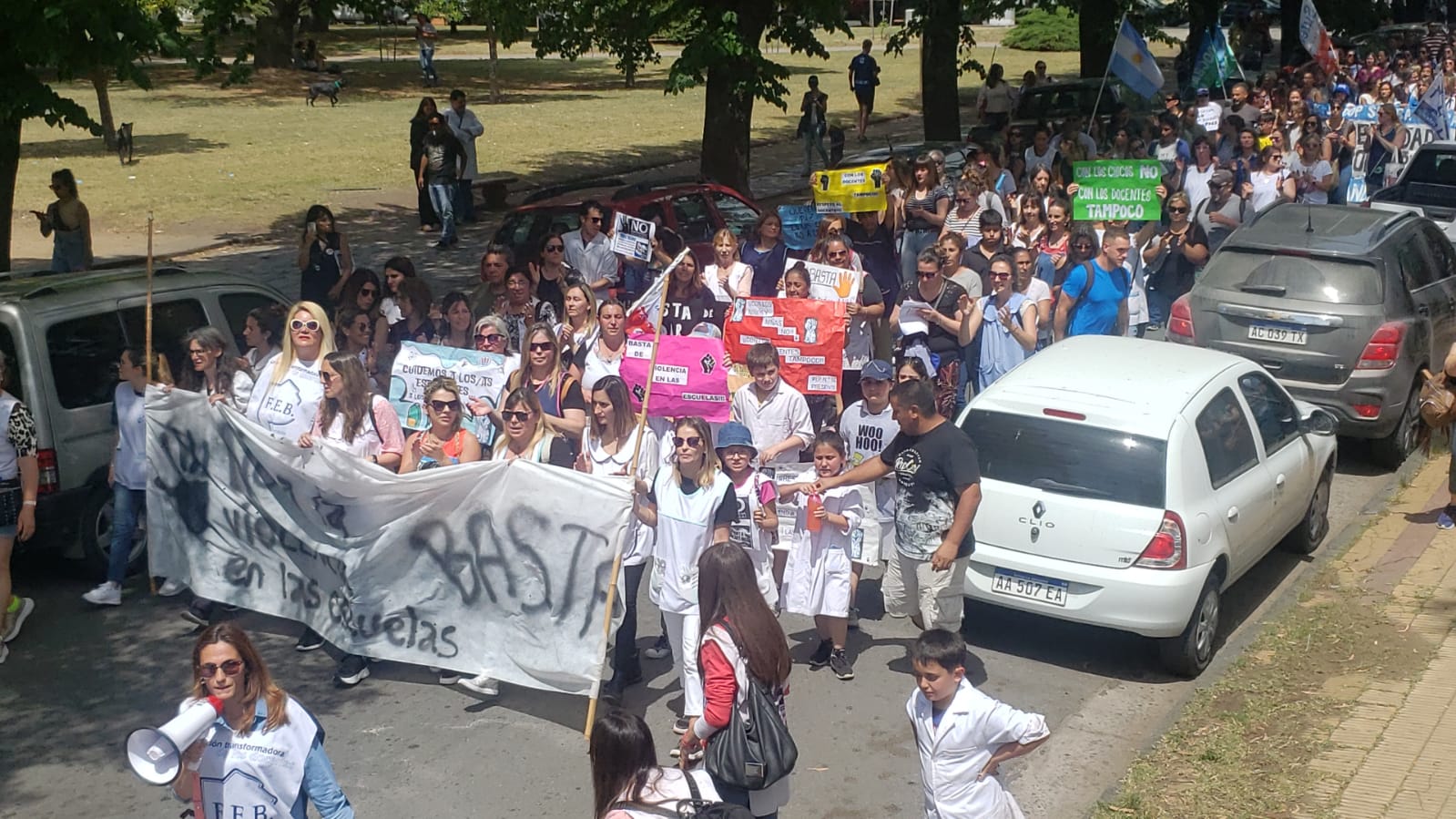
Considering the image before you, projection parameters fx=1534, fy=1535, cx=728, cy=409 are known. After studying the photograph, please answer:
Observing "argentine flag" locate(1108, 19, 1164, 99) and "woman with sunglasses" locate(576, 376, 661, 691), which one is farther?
"argentine flag" locate(1108, 19, 1164, 99)

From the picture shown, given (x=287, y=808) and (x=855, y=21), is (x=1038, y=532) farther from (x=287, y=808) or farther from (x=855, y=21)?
(x=855, y=21)

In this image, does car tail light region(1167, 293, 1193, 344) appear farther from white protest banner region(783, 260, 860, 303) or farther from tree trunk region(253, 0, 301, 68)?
tree trunk region(253, 0, 301, 68)

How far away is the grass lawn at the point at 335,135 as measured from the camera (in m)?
24.8

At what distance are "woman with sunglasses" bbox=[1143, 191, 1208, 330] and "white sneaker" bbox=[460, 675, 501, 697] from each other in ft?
26.1

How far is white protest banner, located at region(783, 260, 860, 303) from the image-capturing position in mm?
11211

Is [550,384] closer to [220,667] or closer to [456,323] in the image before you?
[456,323]

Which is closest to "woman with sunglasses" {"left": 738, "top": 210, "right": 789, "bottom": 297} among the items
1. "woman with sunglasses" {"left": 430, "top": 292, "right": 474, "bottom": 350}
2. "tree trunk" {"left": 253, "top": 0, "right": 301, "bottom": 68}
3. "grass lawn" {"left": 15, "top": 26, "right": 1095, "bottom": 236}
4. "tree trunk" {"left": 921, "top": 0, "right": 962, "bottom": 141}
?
"woman with sunglasses" {"left": 430, "top": 292, "right": 474, "bottom": 350}

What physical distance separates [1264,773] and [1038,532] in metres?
1.66

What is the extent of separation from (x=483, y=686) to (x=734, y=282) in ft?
A: 16.2

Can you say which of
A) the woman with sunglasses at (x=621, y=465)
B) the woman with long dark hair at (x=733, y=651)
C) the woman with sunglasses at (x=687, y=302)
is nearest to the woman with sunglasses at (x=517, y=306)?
the woman with sunglasses at (x=687, y=302)

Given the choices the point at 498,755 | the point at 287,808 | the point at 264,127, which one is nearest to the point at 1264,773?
the point at 498,755

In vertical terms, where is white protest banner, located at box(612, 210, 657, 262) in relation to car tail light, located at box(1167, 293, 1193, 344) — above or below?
above

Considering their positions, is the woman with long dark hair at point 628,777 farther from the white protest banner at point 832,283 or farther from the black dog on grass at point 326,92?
the black dog on grass at point 326,92

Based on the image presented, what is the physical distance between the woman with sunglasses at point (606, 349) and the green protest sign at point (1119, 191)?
17.2ft
